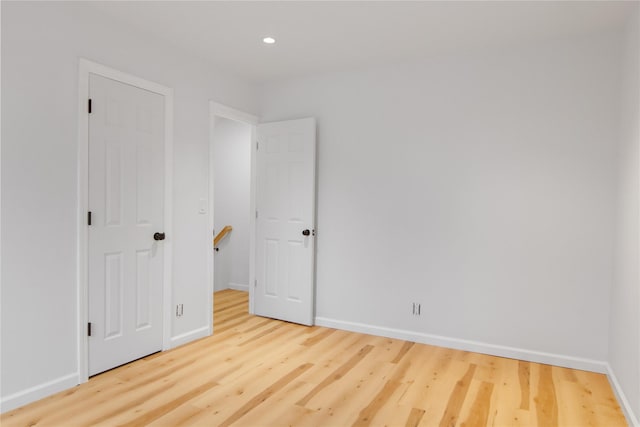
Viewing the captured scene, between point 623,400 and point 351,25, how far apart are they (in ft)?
10.1

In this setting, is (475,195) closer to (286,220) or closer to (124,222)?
(286,220)

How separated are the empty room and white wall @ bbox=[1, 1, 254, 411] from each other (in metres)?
0.01

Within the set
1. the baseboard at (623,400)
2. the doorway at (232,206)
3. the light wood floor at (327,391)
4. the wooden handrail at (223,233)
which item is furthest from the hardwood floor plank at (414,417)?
the wooden handrail at (223,233)

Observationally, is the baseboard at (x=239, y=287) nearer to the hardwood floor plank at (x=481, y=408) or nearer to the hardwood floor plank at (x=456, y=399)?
the hardwood floor plank at (x=456, y=399)

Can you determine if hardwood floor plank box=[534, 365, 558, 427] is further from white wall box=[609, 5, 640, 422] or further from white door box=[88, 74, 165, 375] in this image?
white door box=[88, 74, 165, 375]

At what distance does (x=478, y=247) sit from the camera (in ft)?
11.3

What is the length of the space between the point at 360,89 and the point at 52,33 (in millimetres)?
2518

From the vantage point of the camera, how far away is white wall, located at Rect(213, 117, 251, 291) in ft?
18.8

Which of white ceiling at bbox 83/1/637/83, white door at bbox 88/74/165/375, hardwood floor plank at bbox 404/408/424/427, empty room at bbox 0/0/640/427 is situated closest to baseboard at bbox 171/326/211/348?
empty room at bbox 0/0/640/427

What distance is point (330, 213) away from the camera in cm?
412

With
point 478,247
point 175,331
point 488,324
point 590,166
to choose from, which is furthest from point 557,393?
point 175,331

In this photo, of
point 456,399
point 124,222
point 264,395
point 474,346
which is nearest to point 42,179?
point 124,222

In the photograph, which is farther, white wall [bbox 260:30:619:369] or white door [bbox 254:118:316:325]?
white door [bbox 254:118:316:325]

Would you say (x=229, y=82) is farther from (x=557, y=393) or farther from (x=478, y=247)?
(x=557, y=393)
